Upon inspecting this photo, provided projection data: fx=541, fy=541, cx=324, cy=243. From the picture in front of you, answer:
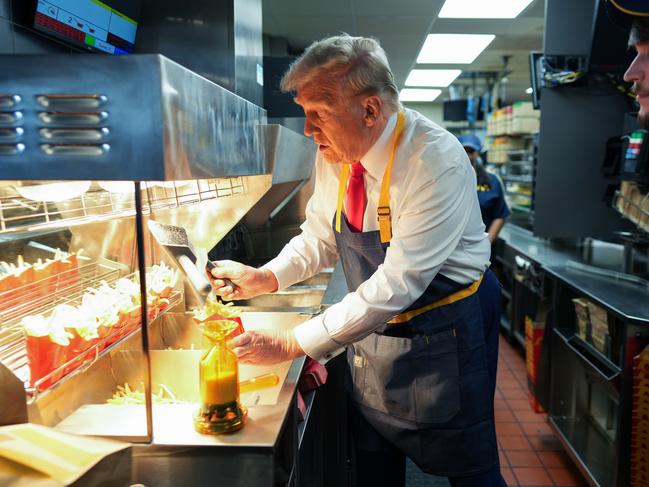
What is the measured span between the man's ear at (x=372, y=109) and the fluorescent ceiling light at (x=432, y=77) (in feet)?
20.8

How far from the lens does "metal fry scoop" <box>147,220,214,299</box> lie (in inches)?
51.4

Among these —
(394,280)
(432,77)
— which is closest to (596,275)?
(394,280)

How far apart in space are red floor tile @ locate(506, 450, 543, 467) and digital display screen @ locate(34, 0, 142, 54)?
2.92 metres

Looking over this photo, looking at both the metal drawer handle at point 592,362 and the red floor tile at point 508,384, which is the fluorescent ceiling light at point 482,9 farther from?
the red floor tile at point 508,384

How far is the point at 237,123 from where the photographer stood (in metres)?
1.19

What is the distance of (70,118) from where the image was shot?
2.58 feet

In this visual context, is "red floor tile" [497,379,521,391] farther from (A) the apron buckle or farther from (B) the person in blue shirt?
(A) the apron buckle

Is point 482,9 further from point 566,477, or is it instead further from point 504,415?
point 566,477

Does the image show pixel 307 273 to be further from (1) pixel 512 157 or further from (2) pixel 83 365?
(1) pixel 512 157

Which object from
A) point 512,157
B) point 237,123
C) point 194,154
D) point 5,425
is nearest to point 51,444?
point 5,425

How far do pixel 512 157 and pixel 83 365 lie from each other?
688cm

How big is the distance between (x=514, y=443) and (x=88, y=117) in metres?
3.32

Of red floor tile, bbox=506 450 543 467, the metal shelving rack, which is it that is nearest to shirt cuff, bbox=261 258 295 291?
red floor tile, bbox=506 450 543 467

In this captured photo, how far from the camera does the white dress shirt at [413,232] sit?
1431 millimetres
